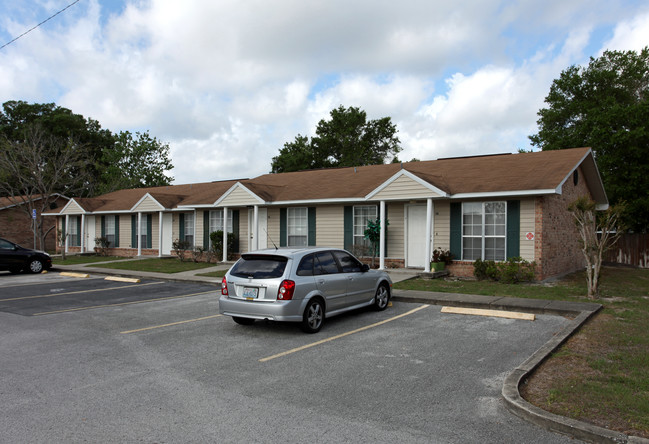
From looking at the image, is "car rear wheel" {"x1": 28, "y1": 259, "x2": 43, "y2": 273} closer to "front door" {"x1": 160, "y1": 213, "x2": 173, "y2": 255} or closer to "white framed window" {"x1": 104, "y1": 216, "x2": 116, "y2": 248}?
"front door" {"x1": 160, "y1": 213, "x2": 173, "y2": 255}

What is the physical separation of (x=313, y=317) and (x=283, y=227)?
12.5m

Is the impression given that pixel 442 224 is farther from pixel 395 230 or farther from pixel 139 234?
pixel 139 234

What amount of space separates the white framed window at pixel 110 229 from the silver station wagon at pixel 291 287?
22404mm

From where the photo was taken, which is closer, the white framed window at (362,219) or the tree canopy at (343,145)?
the white framed window at (362,219)

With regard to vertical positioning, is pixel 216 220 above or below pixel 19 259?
above

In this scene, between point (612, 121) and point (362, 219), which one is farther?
point (612, 121)

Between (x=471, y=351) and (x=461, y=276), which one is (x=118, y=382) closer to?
(x=471, y=351)

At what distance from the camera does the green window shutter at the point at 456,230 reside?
16.3 m

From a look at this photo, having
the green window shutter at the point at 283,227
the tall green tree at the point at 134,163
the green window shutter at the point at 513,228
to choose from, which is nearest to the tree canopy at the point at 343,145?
the tall green tree at the point at 134,163

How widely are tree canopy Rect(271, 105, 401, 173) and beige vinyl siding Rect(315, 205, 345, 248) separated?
1069 inches

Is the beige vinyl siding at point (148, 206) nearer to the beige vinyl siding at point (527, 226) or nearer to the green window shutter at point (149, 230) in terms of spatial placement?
the green window shutter at point (149, 230)

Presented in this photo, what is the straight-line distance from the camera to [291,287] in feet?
26.0

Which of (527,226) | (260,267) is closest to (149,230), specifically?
(527,226)

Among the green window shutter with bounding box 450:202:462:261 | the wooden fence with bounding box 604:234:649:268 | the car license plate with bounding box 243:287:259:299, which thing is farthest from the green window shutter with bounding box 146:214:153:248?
the wooden fence with bounding box 604:234:649:268
